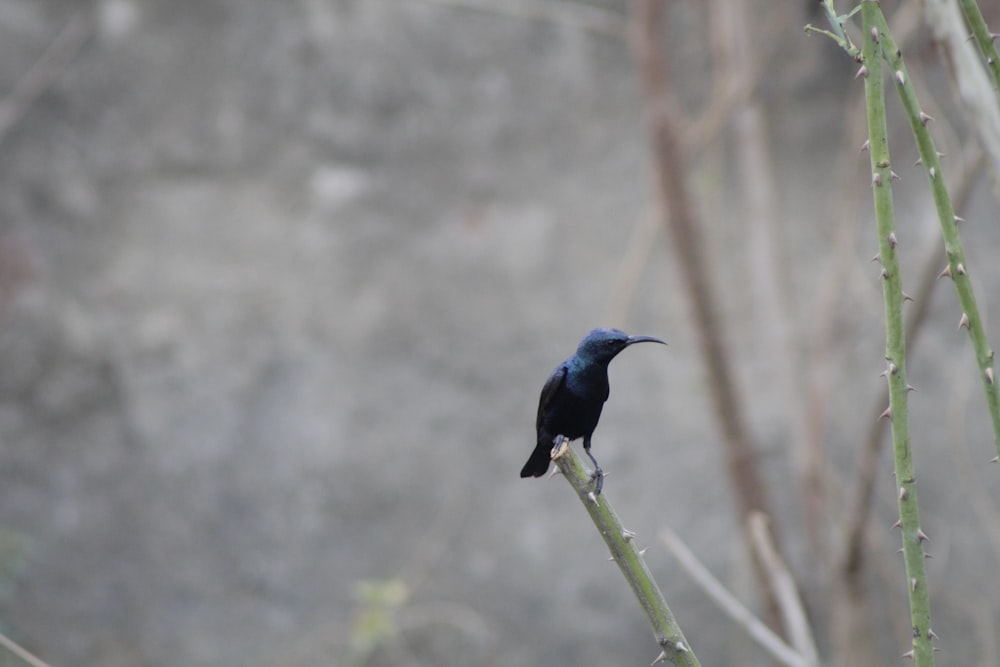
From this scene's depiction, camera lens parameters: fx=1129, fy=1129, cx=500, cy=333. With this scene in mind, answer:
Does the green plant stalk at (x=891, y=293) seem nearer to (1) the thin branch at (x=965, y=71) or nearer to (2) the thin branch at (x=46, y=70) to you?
(1) the thin branch at (x=965, y=71)

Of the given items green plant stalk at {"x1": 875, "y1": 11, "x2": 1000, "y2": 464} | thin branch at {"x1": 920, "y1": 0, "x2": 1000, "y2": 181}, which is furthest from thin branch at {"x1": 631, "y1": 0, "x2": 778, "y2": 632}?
green plant stalk at {"x1": 875, "y1": 11, "x2": 1000, "y2": 464}

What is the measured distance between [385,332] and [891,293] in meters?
4.02

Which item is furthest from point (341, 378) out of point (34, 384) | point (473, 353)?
point (34, 384)

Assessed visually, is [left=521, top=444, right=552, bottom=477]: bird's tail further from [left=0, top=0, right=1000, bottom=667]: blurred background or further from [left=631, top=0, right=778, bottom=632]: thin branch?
[left=0, top=0, right=1000, bottom=667]: blurred background

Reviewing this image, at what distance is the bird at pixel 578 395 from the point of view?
2207mm

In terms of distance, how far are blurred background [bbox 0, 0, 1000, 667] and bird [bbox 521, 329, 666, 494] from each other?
3048mm

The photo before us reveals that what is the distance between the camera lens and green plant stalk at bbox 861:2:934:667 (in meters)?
1.45

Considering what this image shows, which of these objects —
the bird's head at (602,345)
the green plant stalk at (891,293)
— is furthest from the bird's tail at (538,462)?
the green plant stalk at (891,293)

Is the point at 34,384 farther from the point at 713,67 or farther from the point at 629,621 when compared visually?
the point at 713,67

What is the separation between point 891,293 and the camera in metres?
1.47

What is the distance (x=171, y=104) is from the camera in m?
5.30

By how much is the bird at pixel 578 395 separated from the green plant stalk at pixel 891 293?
72cm

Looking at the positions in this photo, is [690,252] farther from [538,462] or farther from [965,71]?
[965,71]

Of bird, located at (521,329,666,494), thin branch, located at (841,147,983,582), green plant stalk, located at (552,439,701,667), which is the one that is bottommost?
green plant stalk, located at (552,439,701,667)
